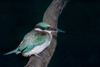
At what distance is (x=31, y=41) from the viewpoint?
119cm

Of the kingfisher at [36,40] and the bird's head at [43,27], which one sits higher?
the bird's head at [43,27]

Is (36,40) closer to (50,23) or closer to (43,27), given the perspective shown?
(43,27)

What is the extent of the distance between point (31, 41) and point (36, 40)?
0.16ft

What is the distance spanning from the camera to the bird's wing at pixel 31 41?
117 centimetres

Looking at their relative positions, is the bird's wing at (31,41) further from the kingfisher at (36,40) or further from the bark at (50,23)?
the bark at (50,23)

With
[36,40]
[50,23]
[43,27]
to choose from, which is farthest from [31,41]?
[50,23]

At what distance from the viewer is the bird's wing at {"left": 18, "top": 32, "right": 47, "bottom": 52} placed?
3.83 feet

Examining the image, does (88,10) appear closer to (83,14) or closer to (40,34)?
(83,14)

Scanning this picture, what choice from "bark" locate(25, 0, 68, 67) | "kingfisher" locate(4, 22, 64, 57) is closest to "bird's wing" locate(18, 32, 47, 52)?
"kingfisher" locate(4, 22, 64, 57)

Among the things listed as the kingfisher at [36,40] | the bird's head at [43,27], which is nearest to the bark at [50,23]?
the kingfisher at [36,40]

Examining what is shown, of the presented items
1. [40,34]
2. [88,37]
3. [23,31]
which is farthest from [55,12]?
[88,37]

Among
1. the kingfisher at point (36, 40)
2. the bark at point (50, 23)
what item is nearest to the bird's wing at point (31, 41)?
the kingfisher at point (36, 40)

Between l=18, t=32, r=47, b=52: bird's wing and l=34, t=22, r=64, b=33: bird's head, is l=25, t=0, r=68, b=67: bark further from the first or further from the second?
l=34, t=22, r=64, b=33: bird's head

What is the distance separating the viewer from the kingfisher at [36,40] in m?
1.17
